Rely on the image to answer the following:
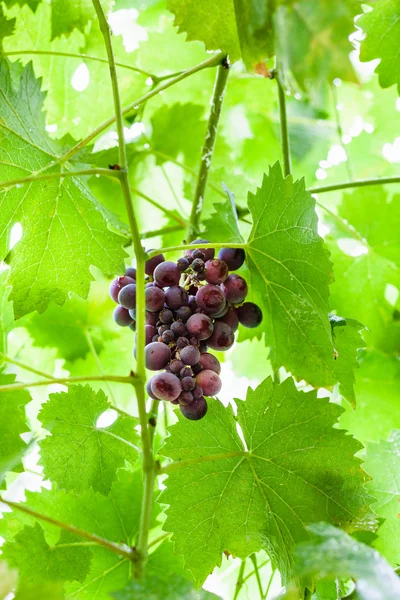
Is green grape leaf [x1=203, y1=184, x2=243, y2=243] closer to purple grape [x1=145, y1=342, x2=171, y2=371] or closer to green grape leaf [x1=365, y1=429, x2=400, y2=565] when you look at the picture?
purple grape [x1=145, y1=342, x2=171, y2=371]

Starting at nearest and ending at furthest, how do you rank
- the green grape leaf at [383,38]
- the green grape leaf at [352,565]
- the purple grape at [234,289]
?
the green grape leaf at [352,565]
the purple grape at [234,289]
the green grape leaf at [383,38]

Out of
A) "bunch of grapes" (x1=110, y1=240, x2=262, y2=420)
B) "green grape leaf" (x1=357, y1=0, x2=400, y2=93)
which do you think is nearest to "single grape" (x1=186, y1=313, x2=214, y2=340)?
"bunch of grapes" (x1=110, y1=240, x2=262, y2=420)

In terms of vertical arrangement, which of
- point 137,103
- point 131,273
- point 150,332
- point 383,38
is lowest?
point 150,332

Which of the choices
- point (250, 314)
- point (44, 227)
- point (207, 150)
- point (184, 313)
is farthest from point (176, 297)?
point (207, 150)

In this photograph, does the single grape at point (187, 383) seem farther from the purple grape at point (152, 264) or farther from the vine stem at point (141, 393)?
the purple grape at point (152, 264)

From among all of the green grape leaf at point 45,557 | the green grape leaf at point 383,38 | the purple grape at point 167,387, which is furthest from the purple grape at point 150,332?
the green grape leaf at point 383,38

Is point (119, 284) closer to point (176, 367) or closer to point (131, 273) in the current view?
point (131, 273)
